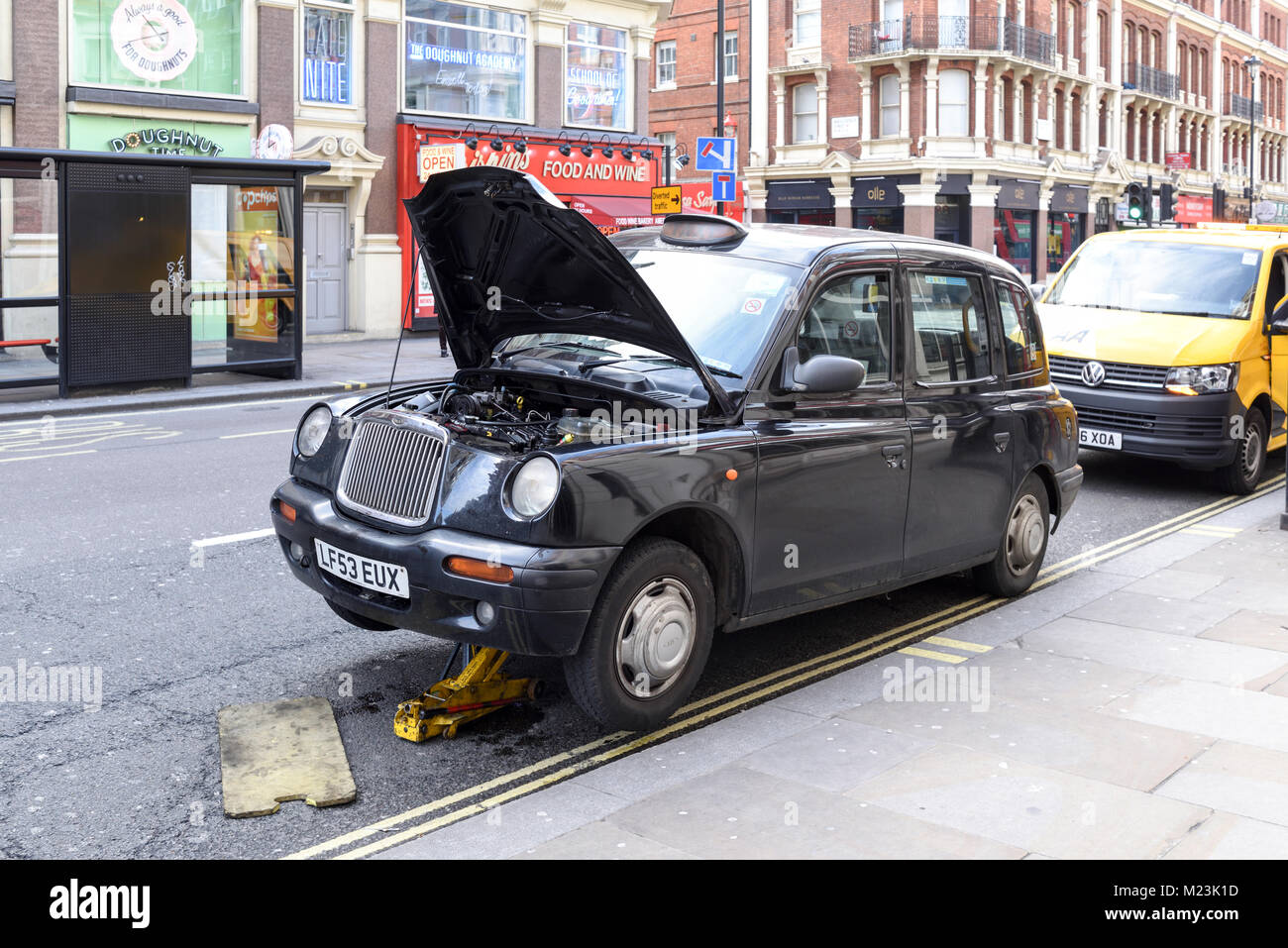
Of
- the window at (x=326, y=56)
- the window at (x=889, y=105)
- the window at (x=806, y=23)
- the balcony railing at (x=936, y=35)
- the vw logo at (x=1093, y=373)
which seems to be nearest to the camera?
the vw logo at (x=1093, y=373)

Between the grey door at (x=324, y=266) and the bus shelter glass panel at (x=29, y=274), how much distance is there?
9831mm

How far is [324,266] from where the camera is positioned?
85.4ft

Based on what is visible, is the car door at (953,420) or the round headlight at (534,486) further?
the car door at (953,420)

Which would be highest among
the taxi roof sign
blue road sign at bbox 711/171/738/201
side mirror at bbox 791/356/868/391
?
blue road sign at bbox 711/171/738/201

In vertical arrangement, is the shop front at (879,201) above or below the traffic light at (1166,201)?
above

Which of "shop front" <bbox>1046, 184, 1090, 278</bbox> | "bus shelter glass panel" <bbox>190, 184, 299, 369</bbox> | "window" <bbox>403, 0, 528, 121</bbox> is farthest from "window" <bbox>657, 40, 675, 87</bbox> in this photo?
"bus shelter glass panel" <bbox>190, 184, 299, 369</bbox>

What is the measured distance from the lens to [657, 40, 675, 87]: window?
177 ft

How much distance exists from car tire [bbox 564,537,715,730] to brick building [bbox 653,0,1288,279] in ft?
144

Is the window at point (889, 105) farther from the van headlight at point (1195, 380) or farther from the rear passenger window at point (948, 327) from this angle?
the rear passenger window at point (948, 327)

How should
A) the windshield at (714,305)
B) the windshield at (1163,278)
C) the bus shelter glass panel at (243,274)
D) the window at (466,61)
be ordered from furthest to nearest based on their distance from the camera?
the window at (466,61) < the bus shelter glass panel at (243,274) < the windshield at (1163,278) < the windshield at (714,305)

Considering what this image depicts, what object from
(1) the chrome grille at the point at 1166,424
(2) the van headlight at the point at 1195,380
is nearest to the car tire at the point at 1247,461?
(1) the chrome grille at the point at 1166,424

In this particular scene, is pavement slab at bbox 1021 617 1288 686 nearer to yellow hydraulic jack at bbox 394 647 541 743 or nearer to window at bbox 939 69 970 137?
yellow hydraulic jack at bbox 394 647 541 743

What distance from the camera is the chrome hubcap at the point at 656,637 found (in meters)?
4.87

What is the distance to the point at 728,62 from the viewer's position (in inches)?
2106
